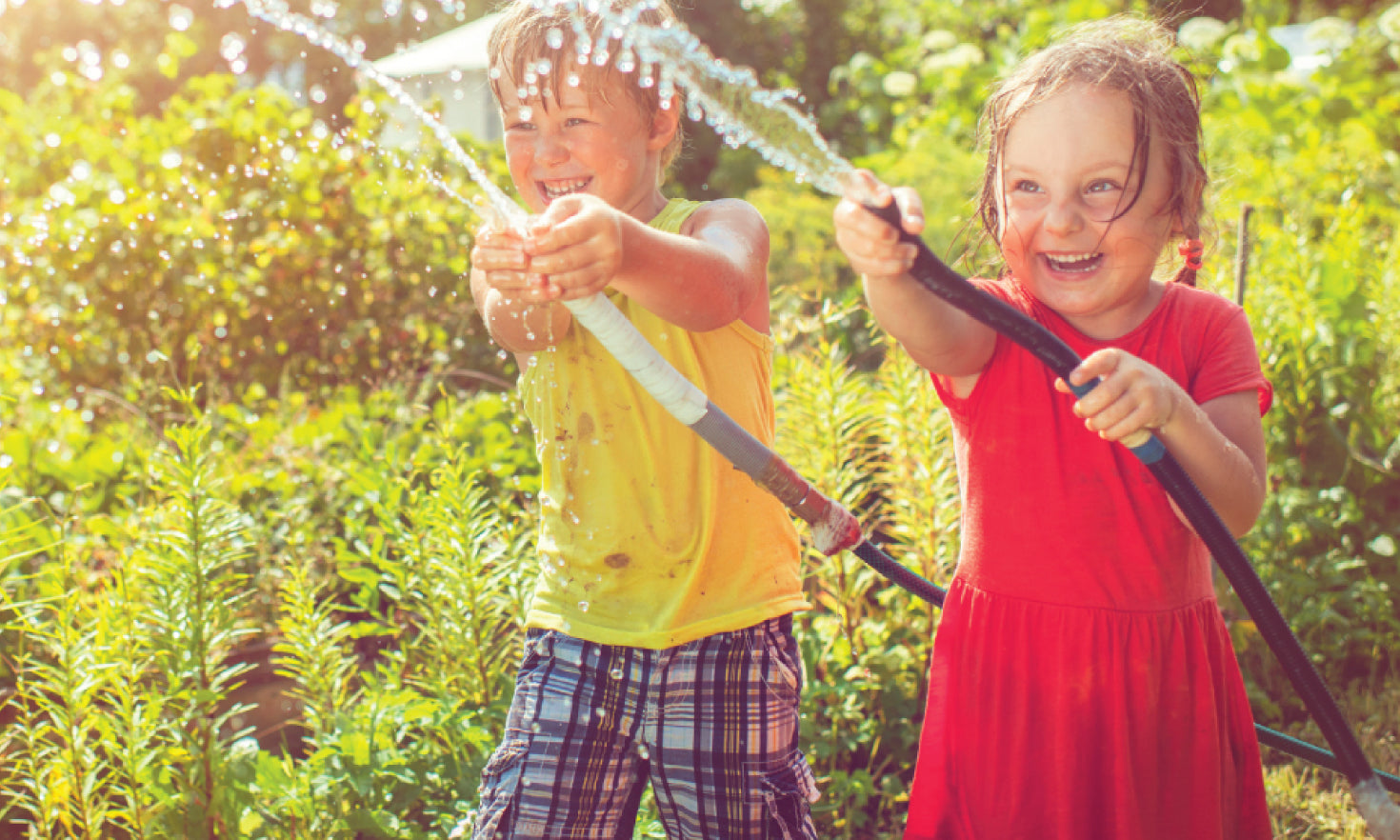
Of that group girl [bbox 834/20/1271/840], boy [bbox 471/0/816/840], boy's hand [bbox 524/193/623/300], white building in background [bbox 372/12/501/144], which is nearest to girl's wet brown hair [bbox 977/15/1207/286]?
girl [bbox 834/20/1271/840]

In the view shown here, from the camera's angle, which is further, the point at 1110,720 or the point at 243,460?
the point at 243,460

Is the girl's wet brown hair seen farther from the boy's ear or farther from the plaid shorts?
the plaid shorts

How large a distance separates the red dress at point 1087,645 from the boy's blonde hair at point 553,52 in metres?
0.66

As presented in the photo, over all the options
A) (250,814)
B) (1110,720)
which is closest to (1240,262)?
(1110,720)

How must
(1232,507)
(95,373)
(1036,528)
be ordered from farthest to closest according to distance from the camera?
1. (95,373)
2. (1036,528)
3. (1232,507)

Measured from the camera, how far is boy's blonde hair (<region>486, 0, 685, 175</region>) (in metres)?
1.65

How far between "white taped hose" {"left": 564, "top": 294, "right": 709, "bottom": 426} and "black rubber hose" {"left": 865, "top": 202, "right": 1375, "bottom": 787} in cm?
35

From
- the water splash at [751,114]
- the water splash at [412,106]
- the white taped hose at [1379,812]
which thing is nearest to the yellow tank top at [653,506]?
the water splash at [412,106]

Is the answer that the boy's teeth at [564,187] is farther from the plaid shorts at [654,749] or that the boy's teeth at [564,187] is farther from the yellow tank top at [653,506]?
the plaid shorts at [654,749]

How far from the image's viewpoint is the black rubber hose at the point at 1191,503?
1.15m

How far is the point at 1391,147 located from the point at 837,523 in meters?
7.15

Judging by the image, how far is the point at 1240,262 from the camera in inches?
96.8

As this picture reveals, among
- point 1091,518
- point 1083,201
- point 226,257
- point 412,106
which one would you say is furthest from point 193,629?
point 226,257

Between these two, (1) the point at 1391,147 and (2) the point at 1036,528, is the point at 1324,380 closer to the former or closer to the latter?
(2) the point at 1036,528
